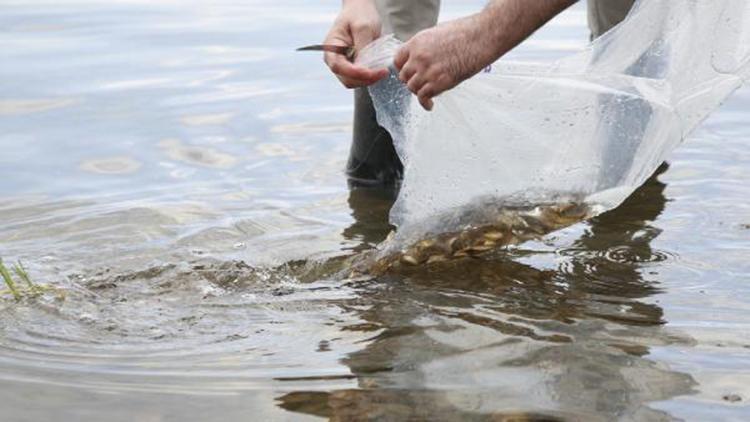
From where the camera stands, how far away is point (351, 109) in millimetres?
7000

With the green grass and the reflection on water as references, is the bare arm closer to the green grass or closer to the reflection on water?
the reflection on water

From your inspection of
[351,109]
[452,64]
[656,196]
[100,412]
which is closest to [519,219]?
[452,64]

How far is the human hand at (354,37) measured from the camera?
431 centimetres

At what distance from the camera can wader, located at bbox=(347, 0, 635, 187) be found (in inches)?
212

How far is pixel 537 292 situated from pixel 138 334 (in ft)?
3.82

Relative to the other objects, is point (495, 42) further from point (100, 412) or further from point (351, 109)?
point (351, 109)

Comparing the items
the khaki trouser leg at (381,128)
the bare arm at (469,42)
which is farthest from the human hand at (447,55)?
the khaki trouser leg at (381,128)

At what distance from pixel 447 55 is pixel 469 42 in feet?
0.23

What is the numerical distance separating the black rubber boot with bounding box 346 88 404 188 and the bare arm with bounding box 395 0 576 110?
67.0 inches

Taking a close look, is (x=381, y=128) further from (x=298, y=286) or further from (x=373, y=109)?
(x=298, y=286)

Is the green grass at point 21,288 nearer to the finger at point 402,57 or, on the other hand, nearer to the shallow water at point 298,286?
the shallow water at point 298,286

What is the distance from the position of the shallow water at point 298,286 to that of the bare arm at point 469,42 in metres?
0.63

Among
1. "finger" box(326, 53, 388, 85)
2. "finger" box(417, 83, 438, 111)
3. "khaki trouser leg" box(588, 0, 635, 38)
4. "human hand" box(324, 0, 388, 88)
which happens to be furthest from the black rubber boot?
"finger" box(417, 83, 438, 111)

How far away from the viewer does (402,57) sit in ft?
13.0
